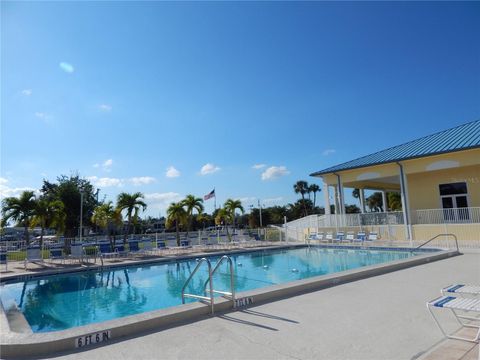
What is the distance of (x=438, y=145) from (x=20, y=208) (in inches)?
970

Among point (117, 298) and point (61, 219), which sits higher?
point (61, 219)

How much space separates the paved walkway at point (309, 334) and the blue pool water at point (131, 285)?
390 centimetres

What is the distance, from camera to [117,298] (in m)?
9.90

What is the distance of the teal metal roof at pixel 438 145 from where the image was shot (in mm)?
19641

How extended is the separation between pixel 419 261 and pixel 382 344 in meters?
8.38

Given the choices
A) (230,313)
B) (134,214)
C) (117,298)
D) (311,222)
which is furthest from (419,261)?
(134,214)

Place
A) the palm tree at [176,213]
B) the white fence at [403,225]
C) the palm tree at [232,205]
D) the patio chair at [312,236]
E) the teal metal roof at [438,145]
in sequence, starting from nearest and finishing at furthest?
the white fence at [403,225], the teal metal roof at [438,145], the palm tree at [176,213], the patio chair at [312,236], the palm tree at [232,205]

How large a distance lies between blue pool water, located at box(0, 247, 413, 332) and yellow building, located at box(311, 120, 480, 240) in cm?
404

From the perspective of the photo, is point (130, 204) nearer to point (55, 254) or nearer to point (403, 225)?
point (55, 254)

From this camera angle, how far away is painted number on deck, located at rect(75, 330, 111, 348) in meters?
4.62

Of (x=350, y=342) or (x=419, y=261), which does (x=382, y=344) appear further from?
(x=419, y=261)

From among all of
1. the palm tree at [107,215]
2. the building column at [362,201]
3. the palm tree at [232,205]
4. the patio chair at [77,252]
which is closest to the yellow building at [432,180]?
the building column at [362,201]

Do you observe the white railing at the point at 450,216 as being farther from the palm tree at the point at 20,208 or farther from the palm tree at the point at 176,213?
the palm tree at the point at 20,208

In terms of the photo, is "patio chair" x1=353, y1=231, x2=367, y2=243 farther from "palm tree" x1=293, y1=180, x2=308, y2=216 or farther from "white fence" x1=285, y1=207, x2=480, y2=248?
"palm tree" x1=293, y1=180, x2=308, y2=216
